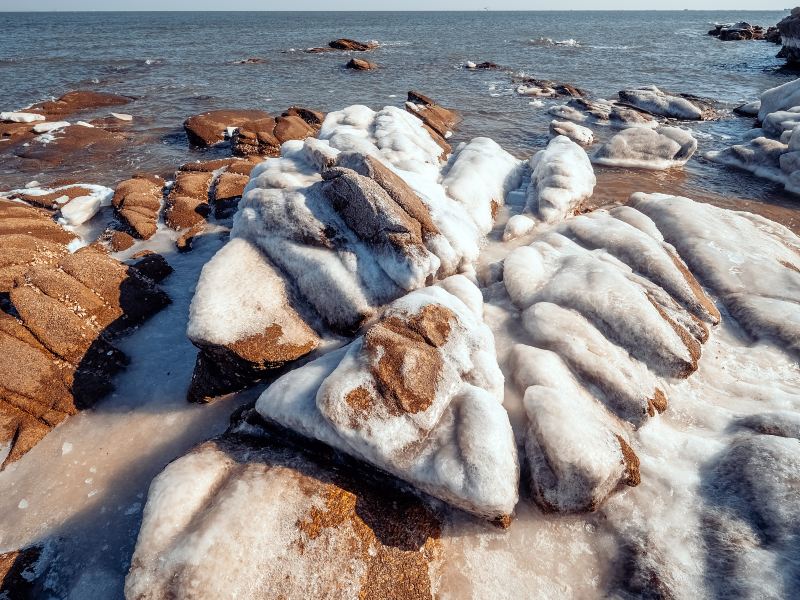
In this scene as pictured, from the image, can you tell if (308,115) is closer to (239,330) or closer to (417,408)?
(239,330)

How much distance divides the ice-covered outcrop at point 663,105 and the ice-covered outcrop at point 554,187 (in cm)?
1444

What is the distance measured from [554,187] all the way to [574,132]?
10.1 metres

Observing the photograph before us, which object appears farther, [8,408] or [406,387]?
[8,408]

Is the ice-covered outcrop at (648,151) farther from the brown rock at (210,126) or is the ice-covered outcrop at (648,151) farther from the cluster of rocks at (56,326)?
the cluster of rocks at (56,326)

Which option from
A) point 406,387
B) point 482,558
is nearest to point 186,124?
→ point 406,387

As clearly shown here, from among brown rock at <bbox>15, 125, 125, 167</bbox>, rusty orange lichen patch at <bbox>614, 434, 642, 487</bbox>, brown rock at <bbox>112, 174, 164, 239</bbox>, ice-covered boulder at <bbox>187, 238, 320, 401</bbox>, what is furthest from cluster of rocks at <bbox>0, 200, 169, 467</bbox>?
brown rock at <bbox>15, 125, 125, 167</bbox>

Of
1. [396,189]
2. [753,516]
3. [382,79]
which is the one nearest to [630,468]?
[753,516]

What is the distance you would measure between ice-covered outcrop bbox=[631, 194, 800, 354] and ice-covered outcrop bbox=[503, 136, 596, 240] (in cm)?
177

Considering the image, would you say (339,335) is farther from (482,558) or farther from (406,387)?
(482,558)

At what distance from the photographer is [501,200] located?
12555mm

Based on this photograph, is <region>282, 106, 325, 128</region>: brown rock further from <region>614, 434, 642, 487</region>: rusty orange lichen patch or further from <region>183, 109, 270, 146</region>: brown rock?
<region>614, 434, 642, 487</region>: rusty orange lichen patch

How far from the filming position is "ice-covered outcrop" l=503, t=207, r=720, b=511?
209 inches

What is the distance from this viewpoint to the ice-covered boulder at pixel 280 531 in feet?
14.2

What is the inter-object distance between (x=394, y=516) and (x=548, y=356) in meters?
3.18
